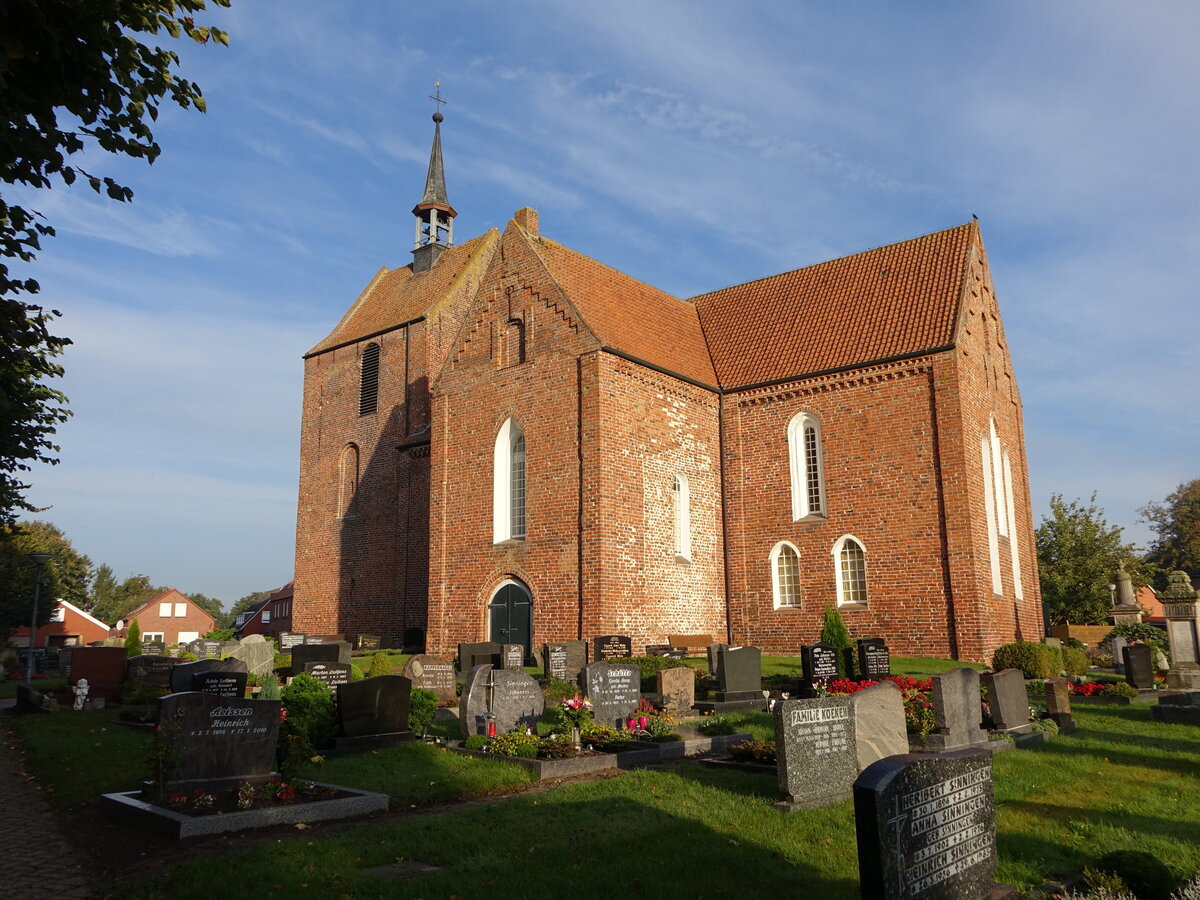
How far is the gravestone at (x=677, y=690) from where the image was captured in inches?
590

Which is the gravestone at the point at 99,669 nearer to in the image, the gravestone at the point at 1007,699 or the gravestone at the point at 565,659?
the gravestone at the point at 565,659

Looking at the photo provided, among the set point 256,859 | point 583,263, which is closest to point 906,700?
point 256,859

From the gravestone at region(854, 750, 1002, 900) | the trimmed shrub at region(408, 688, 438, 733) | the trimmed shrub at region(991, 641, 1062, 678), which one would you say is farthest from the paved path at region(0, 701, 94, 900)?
the trimmed shrub at region(991, 641, 1062, 678)

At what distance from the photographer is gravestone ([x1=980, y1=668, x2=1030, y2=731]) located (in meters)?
11.8

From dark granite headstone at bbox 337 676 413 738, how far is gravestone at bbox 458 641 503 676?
28.9ft

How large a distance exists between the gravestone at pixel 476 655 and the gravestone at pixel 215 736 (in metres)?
12.1

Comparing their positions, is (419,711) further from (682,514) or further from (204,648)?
(204,648)

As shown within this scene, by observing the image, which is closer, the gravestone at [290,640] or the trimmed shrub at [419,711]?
the trimmed shrub at [419,711]

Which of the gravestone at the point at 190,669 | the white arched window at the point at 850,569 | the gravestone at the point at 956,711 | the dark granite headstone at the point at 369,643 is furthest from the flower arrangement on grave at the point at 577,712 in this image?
the dark granite headstone at the point at 369,643

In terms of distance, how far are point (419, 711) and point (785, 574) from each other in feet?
46.3

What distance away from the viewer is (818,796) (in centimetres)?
834

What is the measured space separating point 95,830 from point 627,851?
502 cm

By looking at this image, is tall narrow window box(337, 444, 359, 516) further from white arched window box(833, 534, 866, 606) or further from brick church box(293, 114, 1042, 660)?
white arched window box(833, 534, 866, 606)

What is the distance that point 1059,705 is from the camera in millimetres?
12984
